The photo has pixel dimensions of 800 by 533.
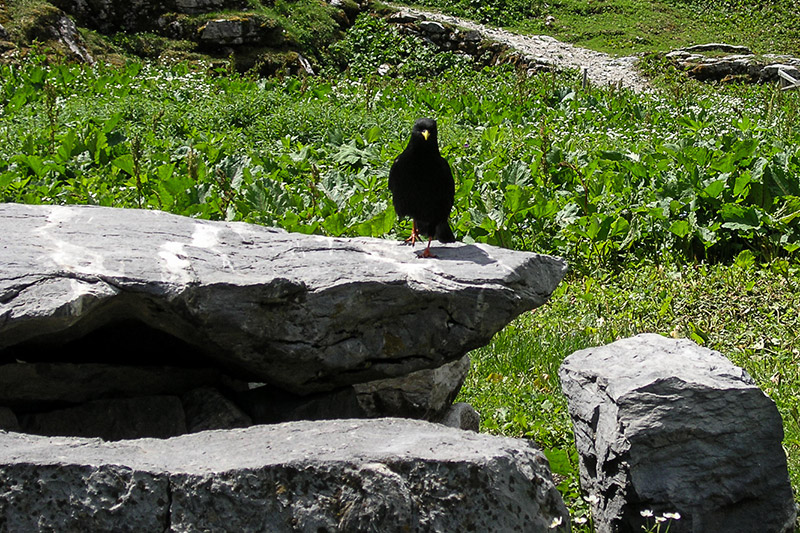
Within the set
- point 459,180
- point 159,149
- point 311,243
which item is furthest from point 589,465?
point 159,149

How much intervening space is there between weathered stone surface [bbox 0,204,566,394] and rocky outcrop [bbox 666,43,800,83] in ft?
65.7

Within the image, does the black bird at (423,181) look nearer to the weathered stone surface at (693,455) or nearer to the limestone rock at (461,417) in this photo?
the limestone rock at (461,417)

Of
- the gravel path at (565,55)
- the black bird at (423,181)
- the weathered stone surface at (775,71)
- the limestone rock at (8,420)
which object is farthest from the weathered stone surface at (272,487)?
the weathered stone surface at (775,71)

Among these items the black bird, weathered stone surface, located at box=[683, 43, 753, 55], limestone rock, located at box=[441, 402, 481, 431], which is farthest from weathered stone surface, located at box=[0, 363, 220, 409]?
weathered stone surface, located at box=[683, 43, 753, 55]

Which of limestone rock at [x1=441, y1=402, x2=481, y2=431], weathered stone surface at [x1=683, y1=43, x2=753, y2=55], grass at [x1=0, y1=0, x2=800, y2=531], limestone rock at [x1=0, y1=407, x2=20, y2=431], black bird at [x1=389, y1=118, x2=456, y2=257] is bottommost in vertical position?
weathered stone surface at [x1=683, y1=43, x2=753, y2=55]

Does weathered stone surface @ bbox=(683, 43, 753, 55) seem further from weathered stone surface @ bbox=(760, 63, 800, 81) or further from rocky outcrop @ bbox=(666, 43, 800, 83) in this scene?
weathered stone surface @ bbox=(760, 63, 800, 81)

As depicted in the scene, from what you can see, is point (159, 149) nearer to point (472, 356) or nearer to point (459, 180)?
point (459, 180)

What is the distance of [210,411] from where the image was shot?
4.20m

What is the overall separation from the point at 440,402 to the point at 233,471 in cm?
202

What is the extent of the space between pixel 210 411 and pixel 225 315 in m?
0.67

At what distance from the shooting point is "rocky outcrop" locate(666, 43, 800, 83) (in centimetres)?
2206

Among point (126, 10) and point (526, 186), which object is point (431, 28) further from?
point (526, 186)

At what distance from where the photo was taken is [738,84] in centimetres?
2136

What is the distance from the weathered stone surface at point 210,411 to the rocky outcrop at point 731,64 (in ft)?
67.9
